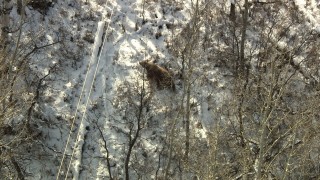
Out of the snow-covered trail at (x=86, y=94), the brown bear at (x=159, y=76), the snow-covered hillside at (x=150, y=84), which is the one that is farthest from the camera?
the brown bear at (x=159, y=76)

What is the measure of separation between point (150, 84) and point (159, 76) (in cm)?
58

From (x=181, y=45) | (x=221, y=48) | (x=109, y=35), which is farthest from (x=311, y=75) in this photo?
(x=109, y=35)

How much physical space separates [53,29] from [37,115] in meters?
5.13

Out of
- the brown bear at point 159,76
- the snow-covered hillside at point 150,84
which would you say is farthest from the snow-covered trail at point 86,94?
the brown bear at point 159,76

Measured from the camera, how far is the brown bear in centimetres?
2025

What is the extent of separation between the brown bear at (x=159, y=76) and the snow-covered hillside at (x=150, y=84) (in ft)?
0.96

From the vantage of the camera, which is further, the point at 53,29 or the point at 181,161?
the point at 53,29

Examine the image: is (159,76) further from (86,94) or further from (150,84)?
(86,94)

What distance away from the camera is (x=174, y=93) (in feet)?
66.5

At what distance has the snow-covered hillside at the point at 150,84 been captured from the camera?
17984 mm

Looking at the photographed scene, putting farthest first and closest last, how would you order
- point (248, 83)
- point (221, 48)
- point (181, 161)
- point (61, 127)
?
point (221, 48), point (248, 83), point (61, 127), point (181, 161)

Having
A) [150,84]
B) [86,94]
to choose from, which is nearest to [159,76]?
[150,84]

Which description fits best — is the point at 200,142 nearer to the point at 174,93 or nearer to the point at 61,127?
the point at 174,93

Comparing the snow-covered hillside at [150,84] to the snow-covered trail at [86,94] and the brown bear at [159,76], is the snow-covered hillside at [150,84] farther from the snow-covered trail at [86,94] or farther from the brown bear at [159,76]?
the brown bear at [159,76]
